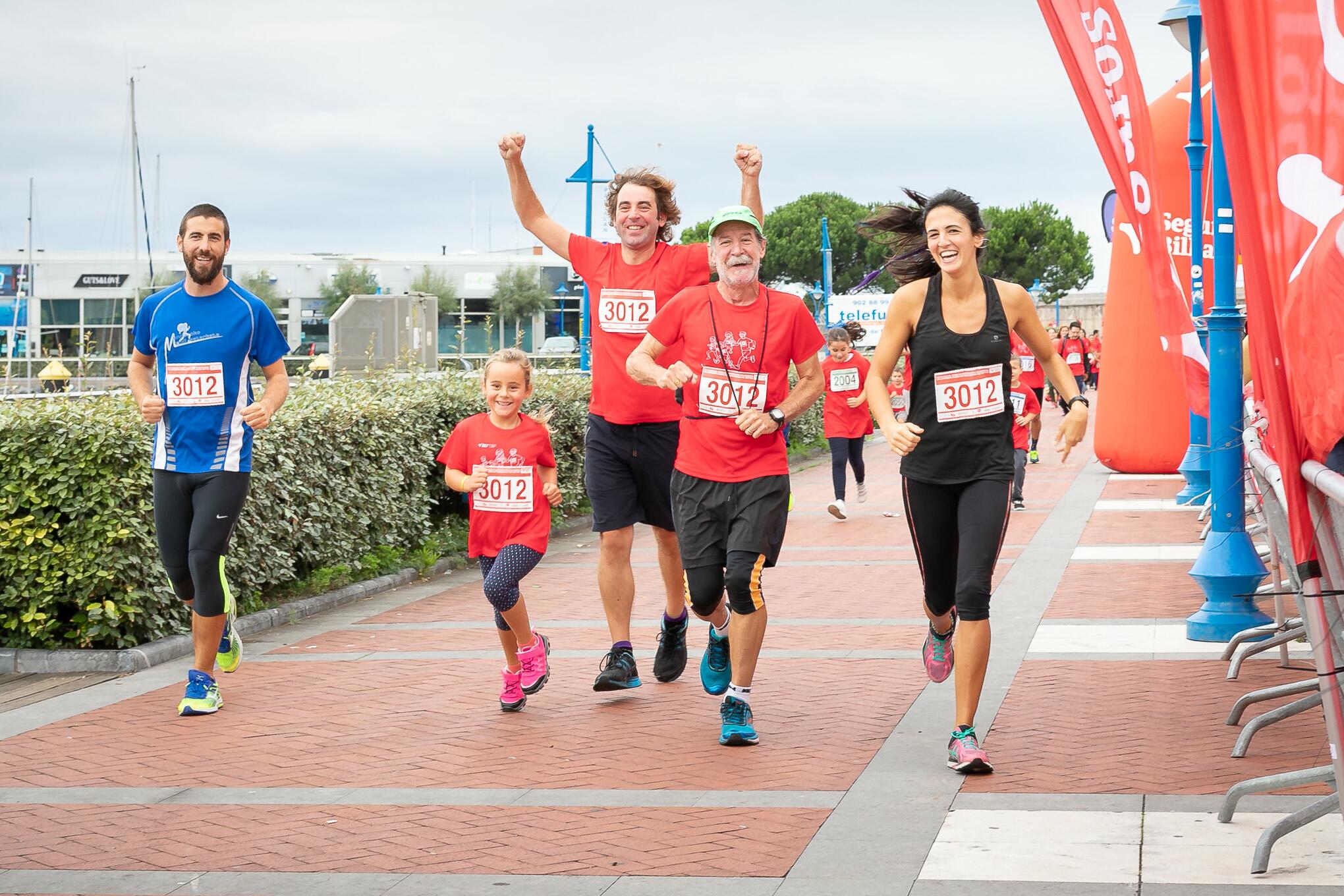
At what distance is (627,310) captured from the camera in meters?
6.82

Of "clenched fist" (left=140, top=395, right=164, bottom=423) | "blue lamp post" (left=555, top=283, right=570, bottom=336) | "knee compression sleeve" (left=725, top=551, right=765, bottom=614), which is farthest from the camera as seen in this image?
"blue lamp post" (left=555, top=283, right=570, bottom=336)

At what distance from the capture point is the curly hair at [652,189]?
6.92 metres

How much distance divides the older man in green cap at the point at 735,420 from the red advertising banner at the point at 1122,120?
3206 mm

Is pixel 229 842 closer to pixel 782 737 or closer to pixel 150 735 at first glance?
pixel 150 735

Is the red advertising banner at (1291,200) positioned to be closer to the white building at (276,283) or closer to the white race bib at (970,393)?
the white race bib at (970,393)

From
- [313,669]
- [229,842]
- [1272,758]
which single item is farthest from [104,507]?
[1272,758]

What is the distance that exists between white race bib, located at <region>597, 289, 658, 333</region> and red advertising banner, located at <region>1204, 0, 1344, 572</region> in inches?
153

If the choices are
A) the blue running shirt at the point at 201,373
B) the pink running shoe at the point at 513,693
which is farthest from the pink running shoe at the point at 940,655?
the blue running shirt at the point at 201,373

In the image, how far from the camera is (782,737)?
6090 millimetres

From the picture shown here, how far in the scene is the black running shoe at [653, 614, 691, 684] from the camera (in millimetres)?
7113

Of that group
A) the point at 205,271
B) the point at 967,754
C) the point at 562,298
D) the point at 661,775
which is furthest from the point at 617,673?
the point at 562,298

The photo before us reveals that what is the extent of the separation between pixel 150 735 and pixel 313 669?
5.08ft

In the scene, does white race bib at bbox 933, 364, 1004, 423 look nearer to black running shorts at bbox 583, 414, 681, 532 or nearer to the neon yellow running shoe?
black running shorts at bbox 583, 414, 681, 532

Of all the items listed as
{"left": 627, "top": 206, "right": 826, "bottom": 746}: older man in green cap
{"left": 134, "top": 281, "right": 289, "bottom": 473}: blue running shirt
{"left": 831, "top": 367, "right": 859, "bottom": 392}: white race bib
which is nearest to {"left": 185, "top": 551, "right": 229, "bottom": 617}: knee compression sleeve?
{"left": 134, "top": 281, "right": 289, "bottom": 473}: blue running shirt
